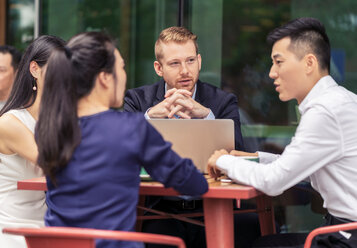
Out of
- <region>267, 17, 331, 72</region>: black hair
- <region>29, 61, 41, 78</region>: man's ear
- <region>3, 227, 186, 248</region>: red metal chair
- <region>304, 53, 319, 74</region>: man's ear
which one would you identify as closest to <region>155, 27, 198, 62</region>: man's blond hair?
<region>29, 61, 41, 78</region>: man's ear

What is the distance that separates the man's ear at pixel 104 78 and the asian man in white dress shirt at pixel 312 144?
62cm

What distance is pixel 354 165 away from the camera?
8.15 ft

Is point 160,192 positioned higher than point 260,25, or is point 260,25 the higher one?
point 260,25

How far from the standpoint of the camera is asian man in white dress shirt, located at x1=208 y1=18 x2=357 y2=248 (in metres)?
2.40

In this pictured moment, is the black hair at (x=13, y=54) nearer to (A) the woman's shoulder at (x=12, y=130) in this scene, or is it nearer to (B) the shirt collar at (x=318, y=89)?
(A) the woman's shoulder at (x=12, y=130)

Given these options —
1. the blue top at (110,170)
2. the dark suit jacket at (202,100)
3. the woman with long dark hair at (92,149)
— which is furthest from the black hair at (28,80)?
the blue top at (110,170)

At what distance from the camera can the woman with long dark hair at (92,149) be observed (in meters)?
2.11

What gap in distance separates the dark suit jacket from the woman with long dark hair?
4.30 feet

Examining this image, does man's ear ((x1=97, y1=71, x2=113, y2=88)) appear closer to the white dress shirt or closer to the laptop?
the laptop

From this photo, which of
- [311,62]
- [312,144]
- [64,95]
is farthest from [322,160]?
[64,95]

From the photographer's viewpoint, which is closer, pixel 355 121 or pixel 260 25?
pixel 355 121

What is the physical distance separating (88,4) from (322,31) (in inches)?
173

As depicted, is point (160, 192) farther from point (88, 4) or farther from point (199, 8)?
point (88, 4)

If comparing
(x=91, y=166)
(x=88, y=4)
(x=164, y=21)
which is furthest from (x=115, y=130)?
(x=88, y=4)
